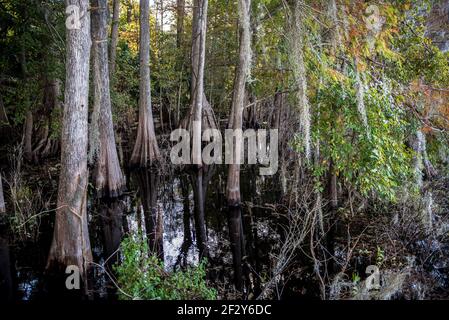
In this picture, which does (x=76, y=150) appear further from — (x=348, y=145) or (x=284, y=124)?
(x=284, y=124)

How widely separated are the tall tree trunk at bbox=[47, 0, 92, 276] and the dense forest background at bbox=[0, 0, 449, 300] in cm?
2

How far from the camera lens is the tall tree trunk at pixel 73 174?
16.2 feet

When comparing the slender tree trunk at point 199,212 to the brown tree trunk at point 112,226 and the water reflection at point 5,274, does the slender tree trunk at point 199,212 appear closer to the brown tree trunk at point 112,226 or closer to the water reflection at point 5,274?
the brown tree trunk at point 112,226

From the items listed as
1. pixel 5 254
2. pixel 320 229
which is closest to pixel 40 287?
pixel 5 254

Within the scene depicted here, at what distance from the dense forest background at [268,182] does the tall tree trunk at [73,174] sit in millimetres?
19

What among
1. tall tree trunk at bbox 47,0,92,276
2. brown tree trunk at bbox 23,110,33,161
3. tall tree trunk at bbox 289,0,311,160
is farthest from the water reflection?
brown tree trunk at bbox 23,110,33,161

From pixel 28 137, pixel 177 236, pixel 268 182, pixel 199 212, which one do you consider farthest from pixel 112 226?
pixel 28 137

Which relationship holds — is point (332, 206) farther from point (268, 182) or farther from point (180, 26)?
point (180, 26)

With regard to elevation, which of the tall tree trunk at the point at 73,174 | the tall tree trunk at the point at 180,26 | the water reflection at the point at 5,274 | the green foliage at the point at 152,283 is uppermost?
the tall tree trunk at the point at 180,26

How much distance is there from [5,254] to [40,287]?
1.26 meters

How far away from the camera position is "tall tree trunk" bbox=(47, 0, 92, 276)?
493 cm

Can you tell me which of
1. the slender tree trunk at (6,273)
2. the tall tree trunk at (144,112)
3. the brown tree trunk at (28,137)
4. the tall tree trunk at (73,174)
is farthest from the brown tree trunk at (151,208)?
the brown tree trunk at (28,137)
